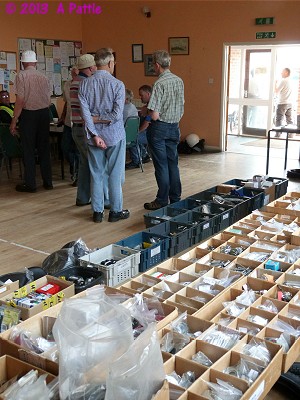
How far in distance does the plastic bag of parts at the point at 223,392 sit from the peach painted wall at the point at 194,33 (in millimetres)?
6620

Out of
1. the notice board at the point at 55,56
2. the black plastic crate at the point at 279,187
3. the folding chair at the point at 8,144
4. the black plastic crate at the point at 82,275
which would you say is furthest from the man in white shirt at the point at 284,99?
the black plastic crate at the point at 82,275

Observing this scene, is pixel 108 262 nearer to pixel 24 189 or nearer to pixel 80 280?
pixel 80 280

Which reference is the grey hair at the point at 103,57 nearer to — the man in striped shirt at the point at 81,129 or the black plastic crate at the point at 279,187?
the man in striped shirt at the point at 81,129

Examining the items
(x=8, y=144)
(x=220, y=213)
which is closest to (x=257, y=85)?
(x=8, y=144)

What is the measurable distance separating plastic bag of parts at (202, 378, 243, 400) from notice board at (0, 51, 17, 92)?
7.19m

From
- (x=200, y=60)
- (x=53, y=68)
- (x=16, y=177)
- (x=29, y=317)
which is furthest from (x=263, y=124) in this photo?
(x=29, y=317)

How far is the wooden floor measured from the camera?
371cm

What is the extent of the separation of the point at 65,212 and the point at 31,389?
322 cm

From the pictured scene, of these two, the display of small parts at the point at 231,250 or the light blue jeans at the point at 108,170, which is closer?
the display of small parts at the point at 231,250

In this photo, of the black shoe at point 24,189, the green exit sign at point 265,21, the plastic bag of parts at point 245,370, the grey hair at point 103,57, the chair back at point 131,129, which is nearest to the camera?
the plastic bag of parts at point 245,370

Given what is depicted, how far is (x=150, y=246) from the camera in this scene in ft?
10.5

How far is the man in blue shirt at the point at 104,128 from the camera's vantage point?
3967 mm

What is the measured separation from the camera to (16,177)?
6219mm

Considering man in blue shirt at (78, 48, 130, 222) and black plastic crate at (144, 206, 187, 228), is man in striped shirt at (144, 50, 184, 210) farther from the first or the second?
black plastic crate at (144, 206, 187, 228)
